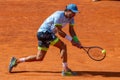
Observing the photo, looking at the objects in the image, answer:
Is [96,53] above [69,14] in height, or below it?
below

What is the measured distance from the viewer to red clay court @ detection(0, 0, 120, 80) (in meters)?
11.4

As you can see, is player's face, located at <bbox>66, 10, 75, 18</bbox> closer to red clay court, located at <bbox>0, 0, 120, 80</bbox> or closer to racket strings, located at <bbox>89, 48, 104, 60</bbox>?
racket strings, located at <bbox>89, 48, 104, 60</bbox>

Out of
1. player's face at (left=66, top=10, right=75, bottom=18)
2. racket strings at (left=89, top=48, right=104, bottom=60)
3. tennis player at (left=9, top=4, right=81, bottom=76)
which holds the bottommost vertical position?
racket strings at (left=89, top=48, right=104, bottom=60)

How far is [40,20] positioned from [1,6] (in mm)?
3165

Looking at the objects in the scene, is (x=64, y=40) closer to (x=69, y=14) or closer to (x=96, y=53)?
(x=96, y=53)

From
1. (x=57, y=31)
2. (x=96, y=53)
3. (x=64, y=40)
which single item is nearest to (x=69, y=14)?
(x=57, y=31)

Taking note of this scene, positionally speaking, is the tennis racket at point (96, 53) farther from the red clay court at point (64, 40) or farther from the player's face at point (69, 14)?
the player's face at point (69, 14)

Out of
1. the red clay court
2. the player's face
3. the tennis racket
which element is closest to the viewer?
the player's face

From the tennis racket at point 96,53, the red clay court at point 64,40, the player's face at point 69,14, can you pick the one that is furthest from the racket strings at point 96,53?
the player's face at point 69,14

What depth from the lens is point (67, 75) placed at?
36.4 feet

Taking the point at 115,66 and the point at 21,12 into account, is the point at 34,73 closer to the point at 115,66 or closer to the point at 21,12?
the point at 115,66

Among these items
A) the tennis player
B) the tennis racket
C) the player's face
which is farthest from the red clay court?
the player's face

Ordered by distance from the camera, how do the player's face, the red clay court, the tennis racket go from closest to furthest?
the player's face, the tennis racket, the red clay court

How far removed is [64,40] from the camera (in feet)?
51.1
